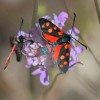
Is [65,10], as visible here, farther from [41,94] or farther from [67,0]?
[41,94]

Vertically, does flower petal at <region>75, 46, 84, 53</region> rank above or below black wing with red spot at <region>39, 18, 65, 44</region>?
below

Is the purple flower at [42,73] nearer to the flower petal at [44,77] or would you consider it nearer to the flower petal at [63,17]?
the flower petal at [44,77]

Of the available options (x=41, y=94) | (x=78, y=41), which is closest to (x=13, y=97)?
(x=41, y=94)

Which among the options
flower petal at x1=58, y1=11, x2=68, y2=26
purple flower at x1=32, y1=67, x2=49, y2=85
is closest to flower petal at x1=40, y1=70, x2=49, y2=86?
purple flower at x1=32, y1=67, x2=49, y2=85

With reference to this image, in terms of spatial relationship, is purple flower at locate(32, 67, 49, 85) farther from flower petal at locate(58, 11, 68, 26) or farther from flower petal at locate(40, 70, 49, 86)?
flower petal at locate(58, 11, 68, 26)

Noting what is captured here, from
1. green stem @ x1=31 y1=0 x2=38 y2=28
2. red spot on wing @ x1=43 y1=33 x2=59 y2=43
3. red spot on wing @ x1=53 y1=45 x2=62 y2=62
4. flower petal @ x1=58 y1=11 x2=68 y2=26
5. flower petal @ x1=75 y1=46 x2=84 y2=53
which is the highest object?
green stem @ x1=31 y1=0 x2=38 y2=28

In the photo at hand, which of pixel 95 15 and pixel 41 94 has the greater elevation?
pixel 95 15

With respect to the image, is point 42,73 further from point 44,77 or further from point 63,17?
point 63,17

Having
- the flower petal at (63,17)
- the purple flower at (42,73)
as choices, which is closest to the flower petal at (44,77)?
the purple flower at (42,73)
